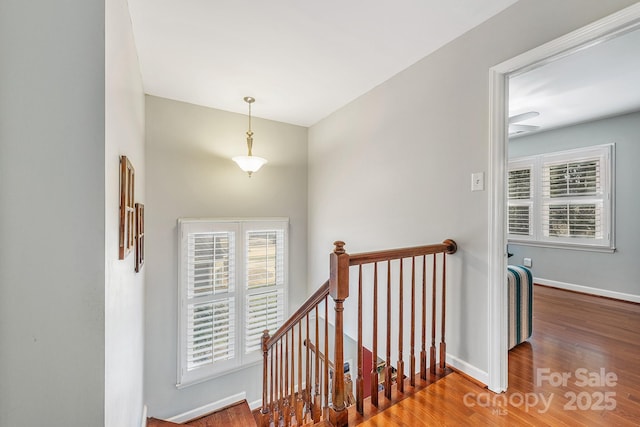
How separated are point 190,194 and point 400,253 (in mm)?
2622

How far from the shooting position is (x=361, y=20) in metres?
1.84

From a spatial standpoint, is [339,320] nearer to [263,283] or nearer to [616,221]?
[263,283]

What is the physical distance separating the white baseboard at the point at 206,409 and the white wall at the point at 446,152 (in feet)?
7.94

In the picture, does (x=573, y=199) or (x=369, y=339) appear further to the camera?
(x=573, y=199)

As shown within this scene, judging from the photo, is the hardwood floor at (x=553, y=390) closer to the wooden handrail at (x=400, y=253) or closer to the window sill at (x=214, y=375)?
the wooden handrail at (x=400, y=253)

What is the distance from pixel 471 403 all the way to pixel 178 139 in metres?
3.63

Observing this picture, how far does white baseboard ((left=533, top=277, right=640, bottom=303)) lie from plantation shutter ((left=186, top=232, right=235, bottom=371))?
479 centimetres

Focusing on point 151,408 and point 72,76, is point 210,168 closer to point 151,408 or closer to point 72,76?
point 72,76

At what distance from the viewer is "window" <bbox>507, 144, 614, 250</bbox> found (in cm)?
362

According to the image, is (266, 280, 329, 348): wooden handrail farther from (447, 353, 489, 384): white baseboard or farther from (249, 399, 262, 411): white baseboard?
(249, 399, 262, 411): white baseboard

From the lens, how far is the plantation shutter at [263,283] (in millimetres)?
3523

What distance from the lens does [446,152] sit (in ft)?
6.68

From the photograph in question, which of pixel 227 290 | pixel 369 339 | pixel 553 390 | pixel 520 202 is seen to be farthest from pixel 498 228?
pixel 520 202

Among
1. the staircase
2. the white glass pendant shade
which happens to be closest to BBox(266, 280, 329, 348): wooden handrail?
the staircase
